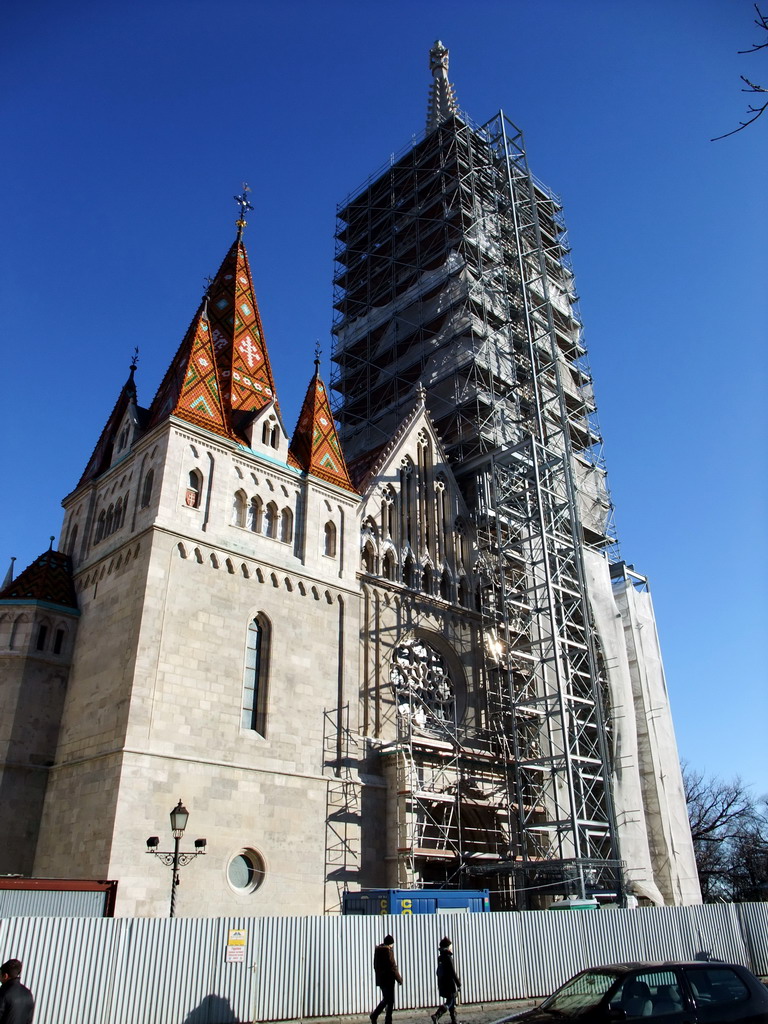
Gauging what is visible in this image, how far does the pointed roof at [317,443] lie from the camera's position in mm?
25594

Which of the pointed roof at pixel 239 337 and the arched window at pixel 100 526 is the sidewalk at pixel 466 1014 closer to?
the arched window at pixel 100 526

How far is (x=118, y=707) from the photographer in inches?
749

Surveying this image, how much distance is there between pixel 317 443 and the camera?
2619 cm

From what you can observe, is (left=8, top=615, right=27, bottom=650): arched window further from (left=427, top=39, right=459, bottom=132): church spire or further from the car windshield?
(left=427, top=39, right=459, bottom=132): church spire

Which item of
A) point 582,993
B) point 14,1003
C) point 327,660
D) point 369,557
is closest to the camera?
point 14,1003

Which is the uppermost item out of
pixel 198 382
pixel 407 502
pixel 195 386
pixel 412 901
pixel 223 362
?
pixel 223 362

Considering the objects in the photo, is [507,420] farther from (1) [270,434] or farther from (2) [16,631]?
(2) [16,631]

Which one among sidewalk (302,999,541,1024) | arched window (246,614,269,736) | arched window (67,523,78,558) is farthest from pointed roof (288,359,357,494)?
sidewalk (302,999,541,1024)

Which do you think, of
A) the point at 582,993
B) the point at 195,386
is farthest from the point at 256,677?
the point at 582,993

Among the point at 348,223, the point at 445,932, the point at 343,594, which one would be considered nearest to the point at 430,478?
the point at 343,594

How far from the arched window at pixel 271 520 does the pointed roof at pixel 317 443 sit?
1870mm

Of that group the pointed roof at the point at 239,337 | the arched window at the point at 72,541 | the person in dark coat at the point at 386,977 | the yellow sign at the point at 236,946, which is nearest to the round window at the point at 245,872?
the yellow sign at the point at 236,946

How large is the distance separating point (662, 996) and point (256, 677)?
47.1 ft

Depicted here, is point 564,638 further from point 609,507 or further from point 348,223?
point 348,223
